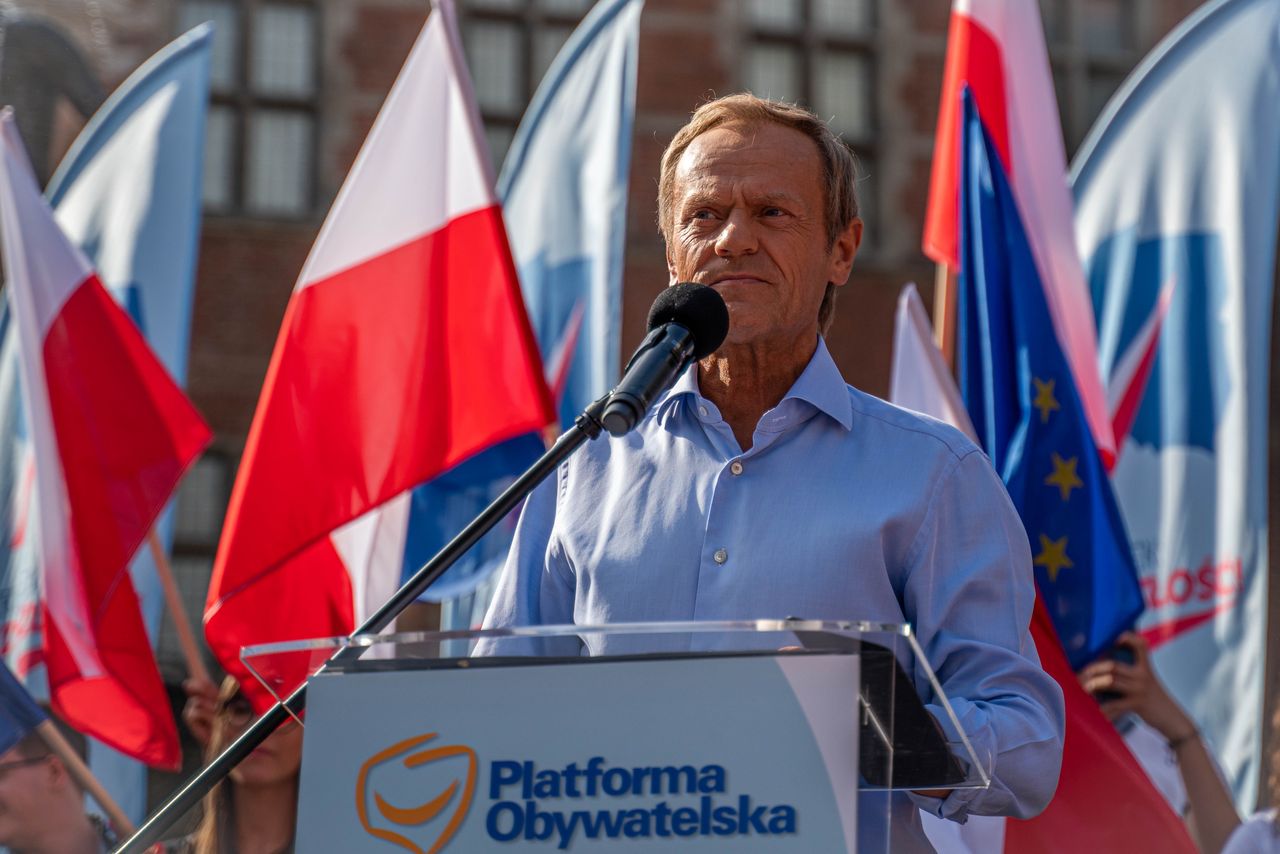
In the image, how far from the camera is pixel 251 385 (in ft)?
38.0

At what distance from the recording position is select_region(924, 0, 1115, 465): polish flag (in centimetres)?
556

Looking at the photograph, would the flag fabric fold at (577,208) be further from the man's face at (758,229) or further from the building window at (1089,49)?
the building window at (1089,49)

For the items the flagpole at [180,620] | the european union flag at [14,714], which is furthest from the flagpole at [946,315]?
the european union flag at [14,714]

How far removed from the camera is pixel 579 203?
707cm

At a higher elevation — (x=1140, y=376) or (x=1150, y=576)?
(x=1140, y=376)

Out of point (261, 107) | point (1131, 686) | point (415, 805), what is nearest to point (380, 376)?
point (1131, 686)

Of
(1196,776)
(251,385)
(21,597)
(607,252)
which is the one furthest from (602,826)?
(251,385)

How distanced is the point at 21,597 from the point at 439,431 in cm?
171

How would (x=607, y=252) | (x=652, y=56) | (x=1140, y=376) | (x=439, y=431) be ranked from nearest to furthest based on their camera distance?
1. (x=439, y=431)
2. (x=1140, y=376)
3. (x=607, y=252)
4. (x=652, y=56)

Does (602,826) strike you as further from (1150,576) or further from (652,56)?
(652,56)

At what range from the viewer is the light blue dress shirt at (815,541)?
1.92 m

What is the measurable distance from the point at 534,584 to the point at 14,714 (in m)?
0.77

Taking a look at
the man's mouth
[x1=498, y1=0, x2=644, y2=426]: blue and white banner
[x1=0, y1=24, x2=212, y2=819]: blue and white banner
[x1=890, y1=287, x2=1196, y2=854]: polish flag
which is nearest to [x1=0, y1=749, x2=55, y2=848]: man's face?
the man's mouth

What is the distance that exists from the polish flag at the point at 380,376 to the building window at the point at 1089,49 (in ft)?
26.1
